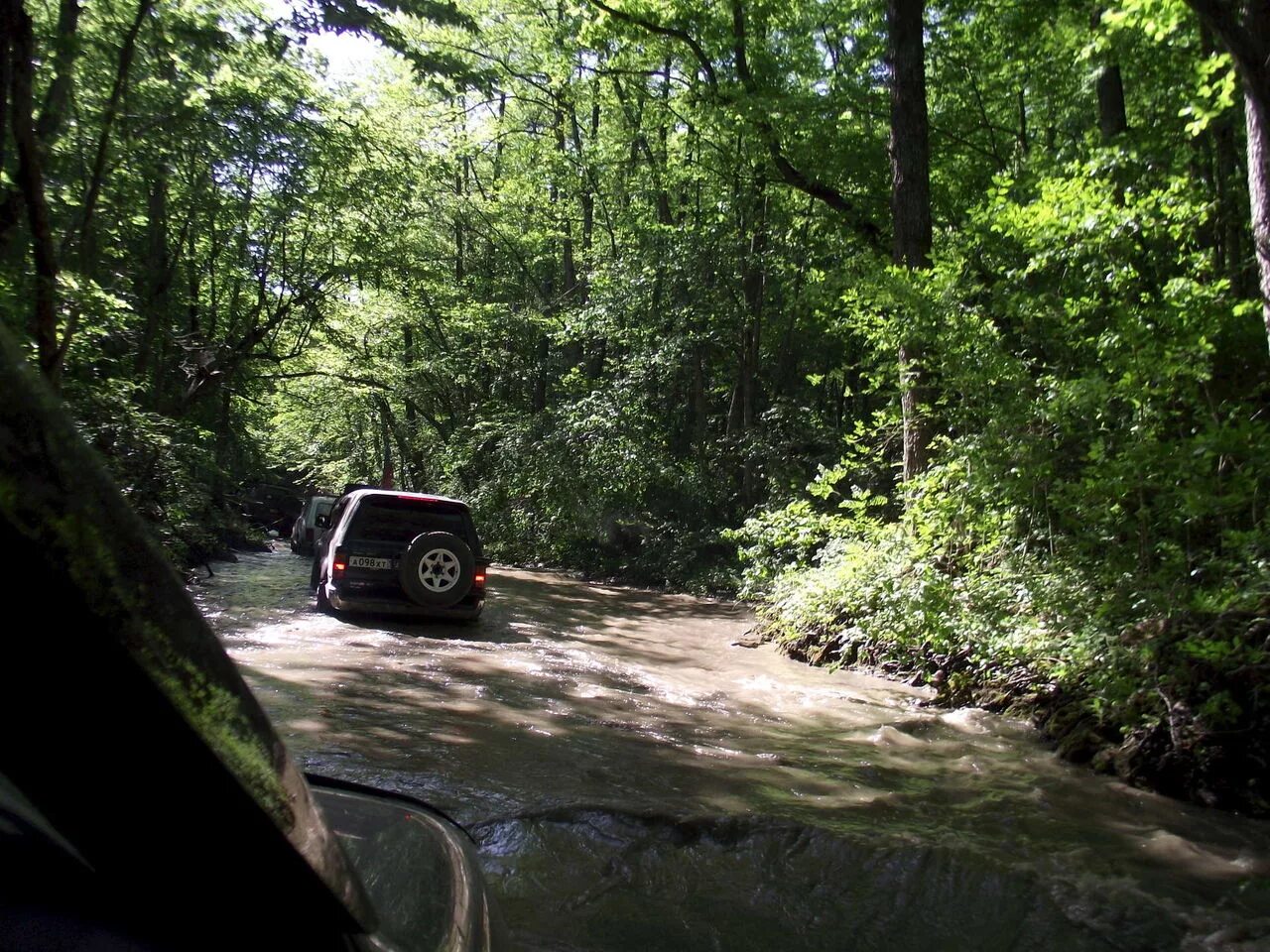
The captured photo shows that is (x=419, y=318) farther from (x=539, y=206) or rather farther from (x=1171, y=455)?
(x=1171, y=455)

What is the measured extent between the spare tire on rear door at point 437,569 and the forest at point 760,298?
12.3 ft

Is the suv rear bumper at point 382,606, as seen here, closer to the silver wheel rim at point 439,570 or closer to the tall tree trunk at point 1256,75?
the silver wheel rim at point 439,570

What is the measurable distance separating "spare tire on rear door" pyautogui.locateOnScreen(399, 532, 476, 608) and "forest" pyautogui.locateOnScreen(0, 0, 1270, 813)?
3744 millimetres

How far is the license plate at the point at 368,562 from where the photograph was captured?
12.0m

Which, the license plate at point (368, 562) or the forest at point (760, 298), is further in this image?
the license plate at point (368, 562)

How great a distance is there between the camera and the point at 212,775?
1.04 metres

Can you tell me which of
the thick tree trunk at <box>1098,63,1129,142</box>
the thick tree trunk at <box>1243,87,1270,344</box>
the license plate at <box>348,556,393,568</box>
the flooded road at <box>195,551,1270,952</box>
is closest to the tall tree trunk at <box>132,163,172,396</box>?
the license plate at <box>348,556,393,568</box>

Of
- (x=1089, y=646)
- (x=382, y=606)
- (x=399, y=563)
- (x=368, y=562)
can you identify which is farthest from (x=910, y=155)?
(x=382, y=606)

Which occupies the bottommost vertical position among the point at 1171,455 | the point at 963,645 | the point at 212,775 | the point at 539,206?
the point at 963,645

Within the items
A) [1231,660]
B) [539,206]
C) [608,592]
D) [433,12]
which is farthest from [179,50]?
[539,206]

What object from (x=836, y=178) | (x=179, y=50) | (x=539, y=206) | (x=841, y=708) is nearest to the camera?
(x=841, y=708)

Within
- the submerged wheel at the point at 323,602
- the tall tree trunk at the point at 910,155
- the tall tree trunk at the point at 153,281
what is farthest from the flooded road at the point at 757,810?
the tall tree trunk at the point at 153,281

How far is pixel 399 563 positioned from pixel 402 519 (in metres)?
0.89

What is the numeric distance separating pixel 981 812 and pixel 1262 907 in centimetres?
163
